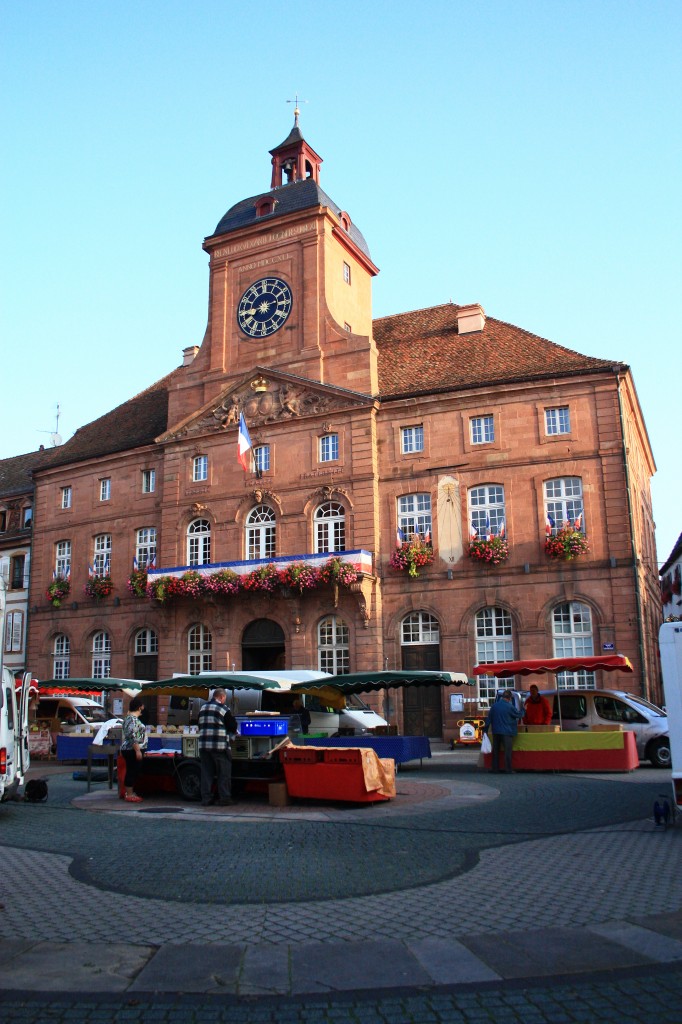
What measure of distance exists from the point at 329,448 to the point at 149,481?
9.30m

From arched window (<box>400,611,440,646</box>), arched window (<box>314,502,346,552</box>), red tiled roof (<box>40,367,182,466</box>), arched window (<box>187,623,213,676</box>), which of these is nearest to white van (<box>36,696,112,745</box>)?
arched window (<box>187,623,213,676</box>)

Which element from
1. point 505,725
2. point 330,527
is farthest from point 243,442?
point 505,725

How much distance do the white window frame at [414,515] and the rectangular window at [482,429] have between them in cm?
266

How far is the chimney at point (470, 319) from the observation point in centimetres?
3619

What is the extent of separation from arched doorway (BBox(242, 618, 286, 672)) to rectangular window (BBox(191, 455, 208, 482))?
6606mm

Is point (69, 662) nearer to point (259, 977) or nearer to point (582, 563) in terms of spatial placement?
point (582, 563)

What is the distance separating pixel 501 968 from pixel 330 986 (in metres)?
1.15

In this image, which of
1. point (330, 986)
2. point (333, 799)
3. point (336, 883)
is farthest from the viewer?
point (333, 799)

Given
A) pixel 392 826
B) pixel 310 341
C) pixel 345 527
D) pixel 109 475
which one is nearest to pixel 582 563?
pixel 345 527

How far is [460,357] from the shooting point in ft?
112

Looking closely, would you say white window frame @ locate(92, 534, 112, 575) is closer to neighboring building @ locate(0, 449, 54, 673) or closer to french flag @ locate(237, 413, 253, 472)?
neighboring building @ locate(0, 449, 54, 673)

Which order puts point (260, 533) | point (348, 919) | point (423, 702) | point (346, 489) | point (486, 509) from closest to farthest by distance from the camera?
point (348, 919), point (423, 702), point (486, 509), point (346, 489), point (260, 533)

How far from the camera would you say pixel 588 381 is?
3005 cm

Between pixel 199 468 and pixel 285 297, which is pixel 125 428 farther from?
pixel 285 297
